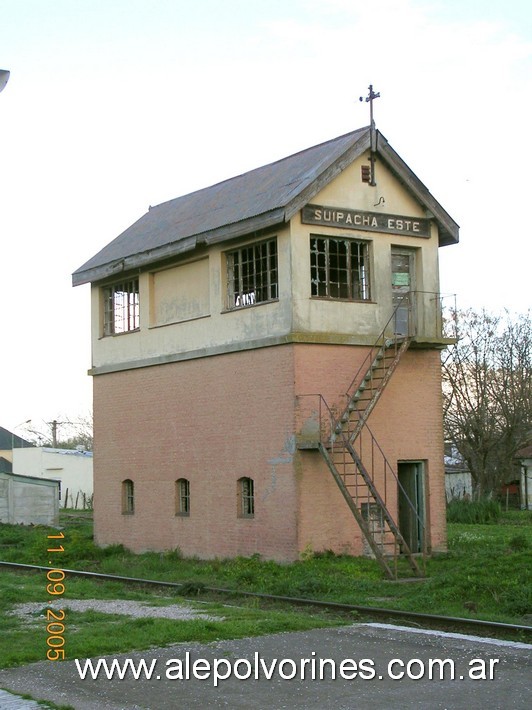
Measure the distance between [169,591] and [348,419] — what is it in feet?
16.9

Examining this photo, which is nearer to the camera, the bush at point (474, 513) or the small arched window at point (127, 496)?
the small arched window at point (127, 496)

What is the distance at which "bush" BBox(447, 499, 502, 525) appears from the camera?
1379 inches

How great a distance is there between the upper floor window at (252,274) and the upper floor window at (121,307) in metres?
3.94

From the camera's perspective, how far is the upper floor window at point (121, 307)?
2634 cm

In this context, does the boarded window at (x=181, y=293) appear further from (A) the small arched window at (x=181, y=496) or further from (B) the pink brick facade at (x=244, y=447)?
(A) the small arched window at (x=181, y=496)

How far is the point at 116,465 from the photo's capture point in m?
26.4

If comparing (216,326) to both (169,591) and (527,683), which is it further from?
(527,683)

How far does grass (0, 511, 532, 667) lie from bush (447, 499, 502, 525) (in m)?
8.62

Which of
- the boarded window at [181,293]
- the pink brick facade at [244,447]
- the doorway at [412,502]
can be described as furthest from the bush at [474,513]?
the boarded window at [181,293]

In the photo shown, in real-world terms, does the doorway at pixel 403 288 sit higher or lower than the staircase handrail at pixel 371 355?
higher

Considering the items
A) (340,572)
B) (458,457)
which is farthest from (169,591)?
(458,457)

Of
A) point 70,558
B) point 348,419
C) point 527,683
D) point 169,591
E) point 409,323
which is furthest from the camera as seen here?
point 70,558

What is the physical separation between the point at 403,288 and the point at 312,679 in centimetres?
1379

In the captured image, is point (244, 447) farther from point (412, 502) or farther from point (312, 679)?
point (312, 679)
